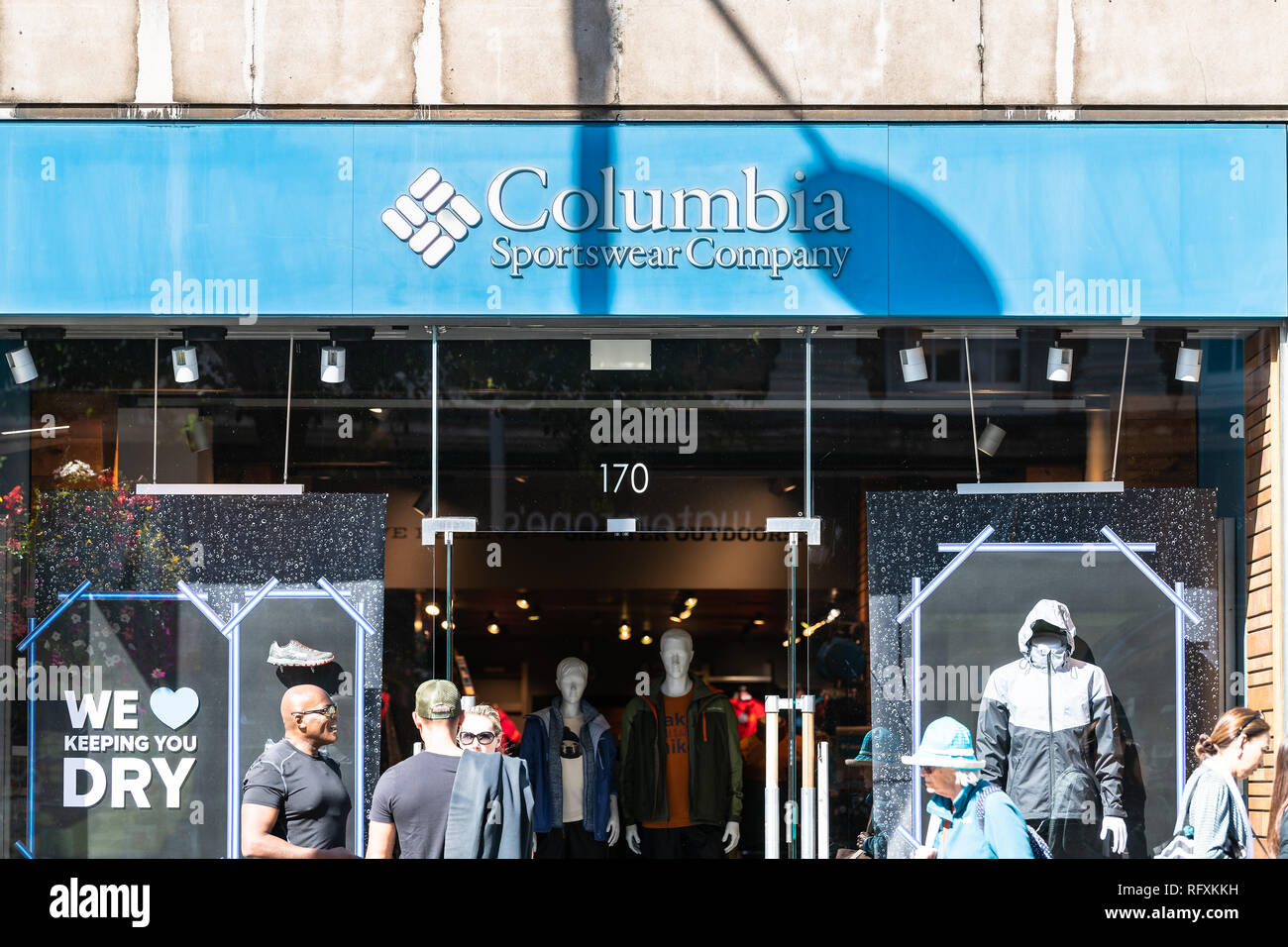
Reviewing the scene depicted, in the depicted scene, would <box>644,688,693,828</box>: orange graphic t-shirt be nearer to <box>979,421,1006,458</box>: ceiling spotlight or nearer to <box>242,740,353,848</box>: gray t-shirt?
<box>242,740,353,848</box>: gray t-shirt

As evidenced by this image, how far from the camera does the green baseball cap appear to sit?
28.7ft

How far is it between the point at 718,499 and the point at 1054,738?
2.08 meters

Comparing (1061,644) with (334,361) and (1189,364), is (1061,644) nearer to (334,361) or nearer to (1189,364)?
(1189,364)

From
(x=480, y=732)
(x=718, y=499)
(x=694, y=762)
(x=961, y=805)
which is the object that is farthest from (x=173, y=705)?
(x=961, y=805)

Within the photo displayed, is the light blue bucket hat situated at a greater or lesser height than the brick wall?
lesser

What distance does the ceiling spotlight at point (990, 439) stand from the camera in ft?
29.9

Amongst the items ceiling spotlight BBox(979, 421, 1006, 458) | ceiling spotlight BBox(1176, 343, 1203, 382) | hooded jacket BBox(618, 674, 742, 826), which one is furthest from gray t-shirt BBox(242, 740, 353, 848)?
ceiling spotlight BBox(1176, 343, 1203, 382)

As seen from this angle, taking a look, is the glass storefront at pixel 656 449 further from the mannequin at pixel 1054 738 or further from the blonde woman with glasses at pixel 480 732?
the blonde woman with glasses at pixel 480 732

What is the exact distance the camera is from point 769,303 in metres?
8.99

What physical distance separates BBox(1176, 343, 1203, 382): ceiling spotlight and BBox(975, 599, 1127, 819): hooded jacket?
1375 mm

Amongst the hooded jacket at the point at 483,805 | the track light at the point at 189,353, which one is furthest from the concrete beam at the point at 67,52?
the hooded jacket at the point at 483,805

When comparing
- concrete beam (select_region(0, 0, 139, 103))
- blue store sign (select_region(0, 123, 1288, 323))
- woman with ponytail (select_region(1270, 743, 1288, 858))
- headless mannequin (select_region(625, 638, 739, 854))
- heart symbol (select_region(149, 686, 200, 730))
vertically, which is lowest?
woman with ponytail (select_region(1270, 743, 1288, 858))

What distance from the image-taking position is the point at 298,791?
28.8 ft

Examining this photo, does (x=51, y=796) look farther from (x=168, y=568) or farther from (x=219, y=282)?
(x=219, y=282)
